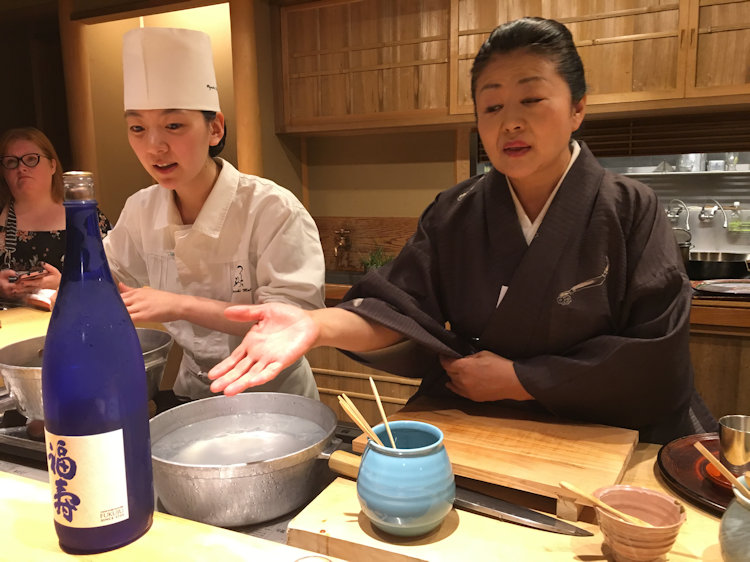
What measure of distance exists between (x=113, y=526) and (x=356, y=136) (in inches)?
144

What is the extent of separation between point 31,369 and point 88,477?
0.52 m

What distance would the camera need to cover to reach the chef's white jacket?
166 cm

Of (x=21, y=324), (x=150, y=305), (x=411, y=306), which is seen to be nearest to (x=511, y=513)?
(x=411, y=306)

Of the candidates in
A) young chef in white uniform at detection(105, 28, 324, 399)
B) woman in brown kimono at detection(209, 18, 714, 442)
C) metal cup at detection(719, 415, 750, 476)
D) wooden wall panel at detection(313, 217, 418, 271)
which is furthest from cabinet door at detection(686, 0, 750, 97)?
metal cup at detection(719, 415, 750, 476)

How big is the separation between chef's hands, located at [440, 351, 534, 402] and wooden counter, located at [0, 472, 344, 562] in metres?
0.62

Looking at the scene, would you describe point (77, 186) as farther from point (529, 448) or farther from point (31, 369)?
point (529, 448)

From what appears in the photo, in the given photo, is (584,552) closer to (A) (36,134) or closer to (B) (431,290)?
(B) (431,290)

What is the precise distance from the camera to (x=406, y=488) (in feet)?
2.55

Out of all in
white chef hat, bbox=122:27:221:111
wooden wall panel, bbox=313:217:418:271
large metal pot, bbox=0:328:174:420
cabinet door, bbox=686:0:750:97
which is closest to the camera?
large metal pot, bbox=0:328:174:420

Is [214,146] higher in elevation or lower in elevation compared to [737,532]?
higher

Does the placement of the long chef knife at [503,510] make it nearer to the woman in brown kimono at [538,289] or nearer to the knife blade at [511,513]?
the knife blade at [511,513]

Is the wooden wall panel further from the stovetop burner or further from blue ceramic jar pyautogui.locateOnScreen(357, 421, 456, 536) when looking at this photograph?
blue ceramic jar pyautogui.locateOnScreen(357, 421, 456, 536)

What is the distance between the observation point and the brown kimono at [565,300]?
47.4 inches

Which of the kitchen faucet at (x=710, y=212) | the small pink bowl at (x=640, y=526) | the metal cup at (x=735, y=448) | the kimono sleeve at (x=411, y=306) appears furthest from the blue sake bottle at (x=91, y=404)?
the kitchen faucet at (x=710, y=212)
